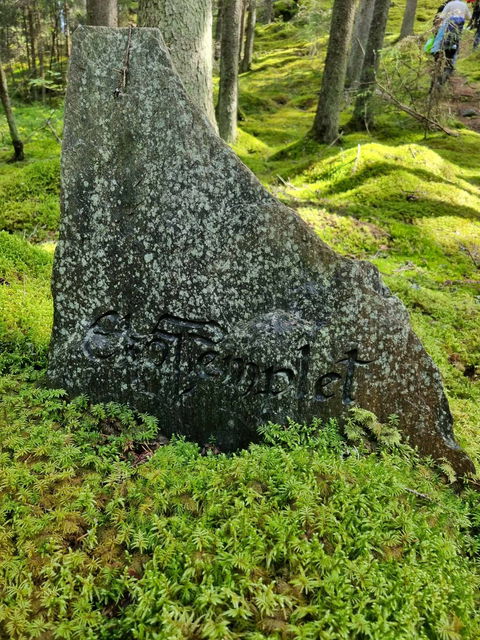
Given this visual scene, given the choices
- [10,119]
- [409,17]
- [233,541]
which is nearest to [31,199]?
[10,119]

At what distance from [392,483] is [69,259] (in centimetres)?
276

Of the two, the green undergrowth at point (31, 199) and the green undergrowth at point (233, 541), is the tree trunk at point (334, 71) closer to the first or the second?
the green undergrowth at point (31, 199)

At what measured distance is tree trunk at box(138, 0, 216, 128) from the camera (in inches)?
238

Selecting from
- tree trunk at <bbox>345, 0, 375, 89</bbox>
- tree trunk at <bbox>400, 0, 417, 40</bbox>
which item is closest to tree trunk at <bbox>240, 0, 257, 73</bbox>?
tree trunk at <bbox>345, 0, 375, 89</bbox>

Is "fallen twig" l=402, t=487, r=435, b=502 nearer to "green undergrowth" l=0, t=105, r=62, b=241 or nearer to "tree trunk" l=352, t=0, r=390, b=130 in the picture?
"green undergrowth" l=0, t=105, r=62, b=241

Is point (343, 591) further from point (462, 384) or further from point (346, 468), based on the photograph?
point (462, 384)

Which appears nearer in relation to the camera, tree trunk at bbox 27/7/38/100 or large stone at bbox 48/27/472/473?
large stone at bbox 48/27/472/473

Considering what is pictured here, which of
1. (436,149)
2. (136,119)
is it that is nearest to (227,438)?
(136,119)

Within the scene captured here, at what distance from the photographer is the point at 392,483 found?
9.29 feet

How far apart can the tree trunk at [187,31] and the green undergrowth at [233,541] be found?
17.5ft

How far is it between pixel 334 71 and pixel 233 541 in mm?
11102

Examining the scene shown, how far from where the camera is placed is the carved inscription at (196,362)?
3279mm

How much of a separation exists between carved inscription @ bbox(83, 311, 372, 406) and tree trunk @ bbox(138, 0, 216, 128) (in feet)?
14.2

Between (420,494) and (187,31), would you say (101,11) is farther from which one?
(420,494)
